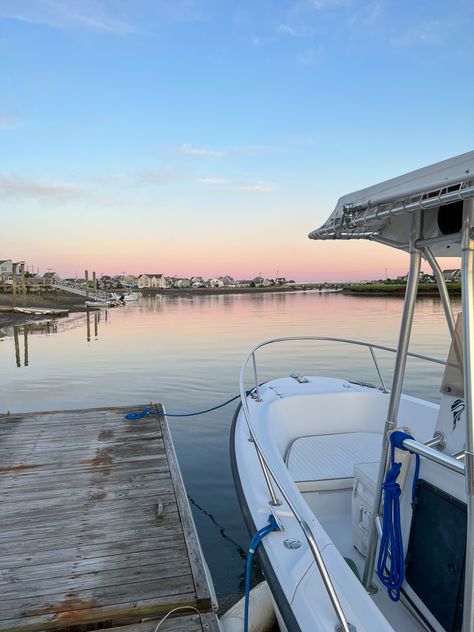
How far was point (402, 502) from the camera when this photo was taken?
2.78 meters

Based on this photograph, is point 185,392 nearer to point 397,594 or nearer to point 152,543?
point 152,543

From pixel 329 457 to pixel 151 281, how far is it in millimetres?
135523

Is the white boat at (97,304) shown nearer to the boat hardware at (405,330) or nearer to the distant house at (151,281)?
the boat hardware at (405,330)

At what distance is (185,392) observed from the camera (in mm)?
11109

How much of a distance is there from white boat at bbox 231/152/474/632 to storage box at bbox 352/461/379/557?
0.01 m

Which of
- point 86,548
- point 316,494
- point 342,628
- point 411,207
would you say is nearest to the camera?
point 342,628

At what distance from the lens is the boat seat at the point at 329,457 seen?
159 inches

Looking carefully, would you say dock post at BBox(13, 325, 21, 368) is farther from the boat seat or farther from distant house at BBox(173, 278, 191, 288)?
distant house at BBox(173, 278, 191, 288)

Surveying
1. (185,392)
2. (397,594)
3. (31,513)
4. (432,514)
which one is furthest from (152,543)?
(185,392)

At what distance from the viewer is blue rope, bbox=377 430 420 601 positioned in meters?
2.41

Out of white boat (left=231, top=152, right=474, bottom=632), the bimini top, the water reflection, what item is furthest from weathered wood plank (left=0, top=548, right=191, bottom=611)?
the water reflection

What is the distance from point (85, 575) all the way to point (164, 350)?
15.0m

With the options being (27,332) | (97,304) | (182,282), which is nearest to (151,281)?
(182,282)

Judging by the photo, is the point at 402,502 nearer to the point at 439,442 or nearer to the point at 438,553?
the point at 438,553
